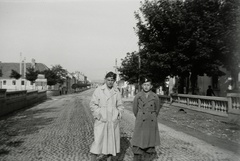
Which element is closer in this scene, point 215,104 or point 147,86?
point 147,86

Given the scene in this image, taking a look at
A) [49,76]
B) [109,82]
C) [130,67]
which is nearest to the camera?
[109,82]

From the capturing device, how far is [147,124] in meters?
4.96

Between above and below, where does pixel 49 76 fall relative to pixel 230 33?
below

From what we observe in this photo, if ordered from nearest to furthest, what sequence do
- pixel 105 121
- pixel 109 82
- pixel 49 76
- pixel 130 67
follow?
pixel 105 121, pixel 109 82, pixel 130 67, pixel 49 76

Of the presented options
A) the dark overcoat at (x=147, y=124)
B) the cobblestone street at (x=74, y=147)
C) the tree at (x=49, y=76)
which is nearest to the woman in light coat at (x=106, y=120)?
the dark overcoat at (x=147, y=124)

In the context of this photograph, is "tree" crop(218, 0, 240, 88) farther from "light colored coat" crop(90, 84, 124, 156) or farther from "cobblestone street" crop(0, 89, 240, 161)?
"light colored coat" crop(90, 84, 124, 156)

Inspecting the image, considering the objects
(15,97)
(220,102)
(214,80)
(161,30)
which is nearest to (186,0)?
(161,30)

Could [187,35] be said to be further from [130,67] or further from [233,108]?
[130,67]

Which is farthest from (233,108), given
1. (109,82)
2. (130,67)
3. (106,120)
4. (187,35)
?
(130,67)

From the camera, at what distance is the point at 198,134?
9.68 m

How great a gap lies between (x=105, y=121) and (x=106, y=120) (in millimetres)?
28

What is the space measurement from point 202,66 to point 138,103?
15.0 m

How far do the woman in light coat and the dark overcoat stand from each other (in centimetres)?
45

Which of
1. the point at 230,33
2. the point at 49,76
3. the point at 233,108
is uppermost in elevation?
the point at 230,33
